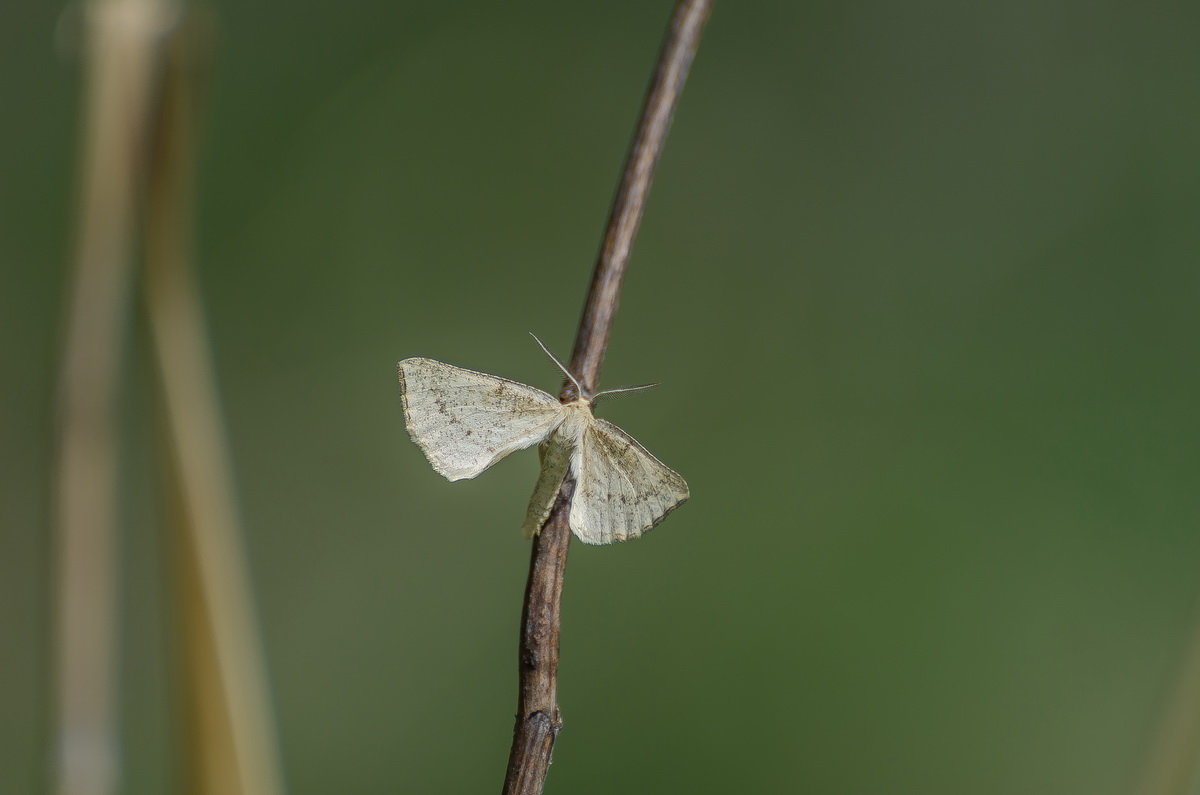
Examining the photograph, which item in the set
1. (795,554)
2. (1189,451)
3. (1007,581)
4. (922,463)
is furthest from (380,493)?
(1189,451)

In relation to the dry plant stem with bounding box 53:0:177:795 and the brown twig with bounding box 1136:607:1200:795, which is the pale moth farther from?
the brown twig with bounding box 1136:607:1200:795

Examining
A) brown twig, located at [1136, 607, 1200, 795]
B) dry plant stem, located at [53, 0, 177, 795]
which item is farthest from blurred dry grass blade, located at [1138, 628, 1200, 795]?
dry plant stem, located at [53, 0, 177, 795]

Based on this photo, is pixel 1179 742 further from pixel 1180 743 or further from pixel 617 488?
pixel 617 488

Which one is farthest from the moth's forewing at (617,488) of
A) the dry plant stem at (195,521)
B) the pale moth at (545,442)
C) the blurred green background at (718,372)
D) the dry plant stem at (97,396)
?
the blurred green background at (718,372)

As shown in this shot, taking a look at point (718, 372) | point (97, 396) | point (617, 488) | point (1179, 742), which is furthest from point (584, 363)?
point (718, 372)

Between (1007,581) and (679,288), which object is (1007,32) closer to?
(679,288)

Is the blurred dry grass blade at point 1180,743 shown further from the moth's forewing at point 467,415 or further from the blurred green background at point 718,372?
the blurred green background at point 718,372
